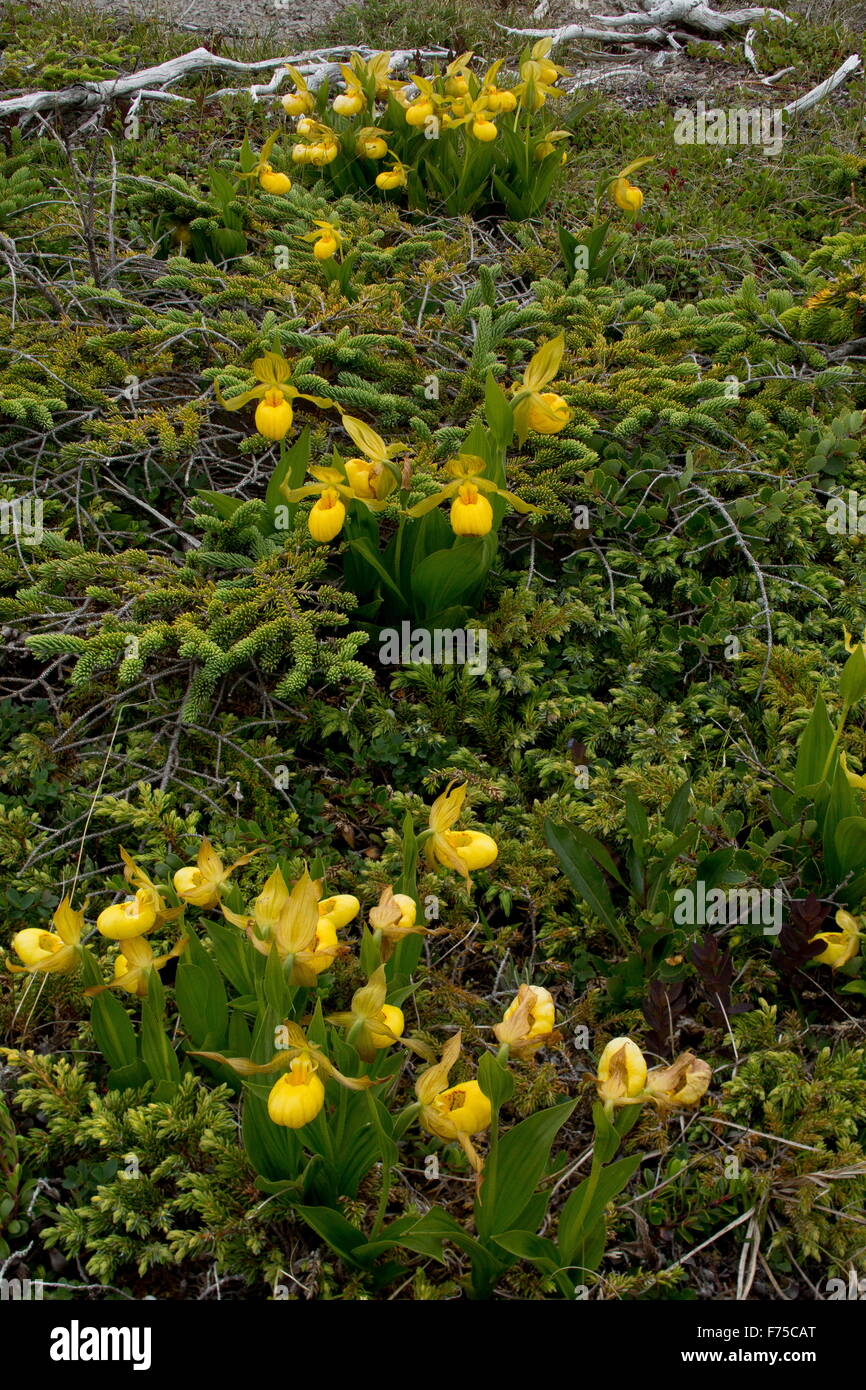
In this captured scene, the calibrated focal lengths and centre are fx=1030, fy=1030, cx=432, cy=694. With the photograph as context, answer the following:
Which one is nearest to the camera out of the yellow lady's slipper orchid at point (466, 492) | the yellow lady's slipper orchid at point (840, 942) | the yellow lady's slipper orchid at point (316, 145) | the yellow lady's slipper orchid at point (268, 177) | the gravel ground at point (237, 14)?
the yellow lady's slipper orchid at point (840, 942)

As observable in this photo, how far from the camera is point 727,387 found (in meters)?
3.38

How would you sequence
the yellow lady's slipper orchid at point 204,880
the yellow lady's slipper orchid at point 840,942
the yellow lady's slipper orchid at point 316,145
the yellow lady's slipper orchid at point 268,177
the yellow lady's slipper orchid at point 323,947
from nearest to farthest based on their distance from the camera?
the yellow lady's slipper orchid at point 323,947 → the yellow lady's slipper orchid at point 204,880 → the yellow lady's slipper orchid at point 840,942 → the yellow lady's slipper orchid at point 268,177 → the yellow lady's slipper orchid at point 316,145

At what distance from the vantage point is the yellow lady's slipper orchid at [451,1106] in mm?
1507

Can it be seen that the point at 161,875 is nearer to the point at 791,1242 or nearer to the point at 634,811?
the point at 634,811

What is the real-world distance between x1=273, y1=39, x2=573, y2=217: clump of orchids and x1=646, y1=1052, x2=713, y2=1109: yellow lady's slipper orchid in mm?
3780

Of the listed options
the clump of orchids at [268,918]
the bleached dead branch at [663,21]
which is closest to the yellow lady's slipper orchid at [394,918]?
the clump of orchids at [268,918]

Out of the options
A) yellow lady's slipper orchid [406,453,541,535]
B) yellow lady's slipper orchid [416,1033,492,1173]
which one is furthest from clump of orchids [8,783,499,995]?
yellow lady's slipper orchid [406,453,541,535]

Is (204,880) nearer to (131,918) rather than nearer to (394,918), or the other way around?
(131,918)

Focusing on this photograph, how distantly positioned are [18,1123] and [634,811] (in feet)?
4.56

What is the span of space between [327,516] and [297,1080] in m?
1.44

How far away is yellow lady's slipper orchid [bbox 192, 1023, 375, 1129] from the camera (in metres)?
1.49

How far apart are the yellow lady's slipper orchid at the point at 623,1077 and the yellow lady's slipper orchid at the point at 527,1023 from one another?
4.3 inches

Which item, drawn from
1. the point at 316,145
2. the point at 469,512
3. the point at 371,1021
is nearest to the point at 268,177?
the point at 316,145

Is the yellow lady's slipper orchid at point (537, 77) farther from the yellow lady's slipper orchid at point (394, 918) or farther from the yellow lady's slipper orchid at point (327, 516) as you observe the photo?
the yellow lady's slipper orchid at point (394, 918)
